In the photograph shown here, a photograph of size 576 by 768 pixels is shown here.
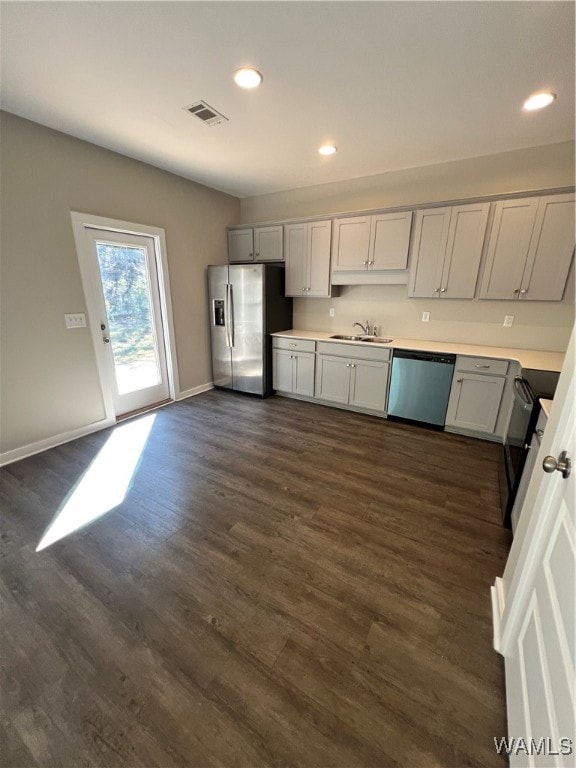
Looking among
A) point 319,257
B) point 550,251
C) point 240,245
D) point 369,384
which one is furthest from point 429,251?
point 240,245

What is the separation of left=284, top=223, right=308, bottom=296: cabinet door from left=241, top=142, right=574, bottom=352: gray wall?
1.14 feet

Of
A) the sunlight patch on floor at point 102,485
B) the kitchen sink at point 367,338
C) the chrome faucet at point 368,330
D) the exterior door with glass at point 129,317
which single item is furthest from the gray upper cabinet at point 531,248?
the sunlight patch on floor at point 102,485

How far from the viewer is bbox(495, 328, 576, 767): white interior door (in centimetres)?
73

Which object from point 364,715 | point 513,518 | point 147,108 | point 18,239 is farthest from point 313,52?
point 364,715

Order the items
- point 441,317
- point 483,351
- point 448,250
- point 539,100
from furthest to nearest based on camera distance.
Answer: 1. point 441,317
2. point 448,250
3. point 483,351
4. point 539,100

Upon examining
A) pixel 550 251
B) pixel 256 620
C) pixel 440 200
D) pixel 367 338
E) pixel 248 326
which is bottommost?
pixel 256 620

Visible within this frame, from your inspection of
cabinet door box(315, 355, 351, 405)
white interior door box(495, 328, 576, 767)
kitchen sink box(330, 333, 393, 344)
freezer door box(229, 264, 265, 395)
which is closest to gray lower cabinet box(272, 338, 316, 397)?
cabinet door box(315, 355, 351, 405)

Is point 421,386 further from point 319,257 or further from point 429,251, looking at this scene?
point 319,257

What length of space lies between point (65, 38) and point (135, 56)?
0.35 metres

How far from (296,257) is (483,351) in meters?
2.50

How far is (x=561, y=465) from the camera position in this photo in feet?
3.08

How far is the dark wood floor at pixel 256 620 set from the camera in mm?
1073

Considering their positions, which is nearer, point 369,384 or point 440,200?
point 440,200

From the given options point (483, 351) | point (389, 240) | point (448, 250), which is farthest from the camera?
point (389, 240)
